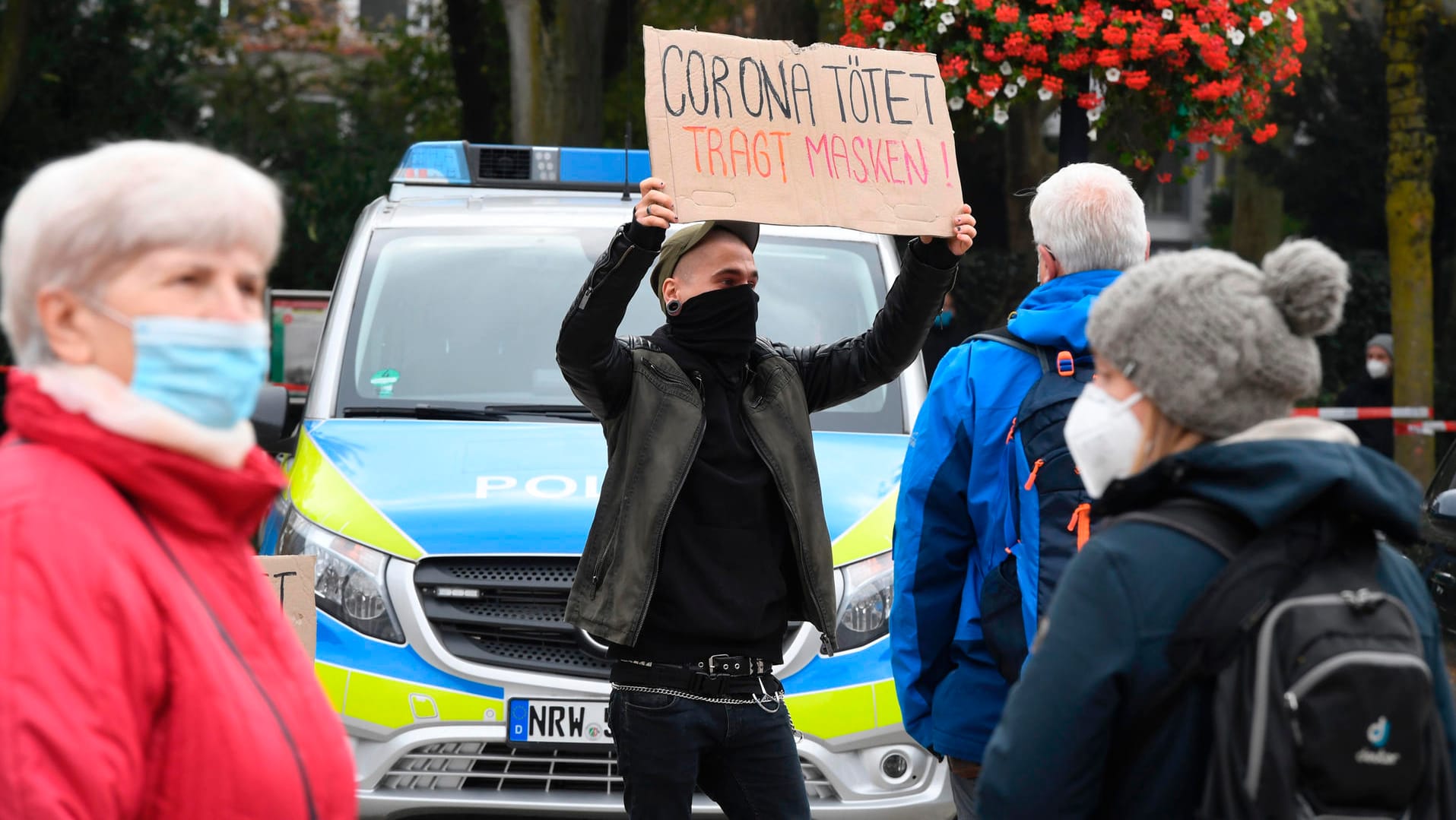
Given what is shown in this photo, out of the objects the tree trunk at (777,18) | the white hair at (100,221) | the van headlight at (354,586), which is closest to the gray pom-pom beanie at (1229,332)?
the white hair at (100,221)

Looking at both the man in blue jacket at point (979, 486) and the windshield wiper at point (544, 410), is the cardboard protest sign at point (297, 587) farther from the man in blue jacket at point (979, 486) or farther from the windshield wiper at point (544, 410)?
the windshield wiper at point (544, 410)

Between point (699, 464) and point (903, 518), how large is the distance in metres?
0.46

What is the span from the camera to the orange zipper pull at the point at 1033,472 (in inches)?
128

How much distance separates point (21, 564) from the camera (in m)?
1.69

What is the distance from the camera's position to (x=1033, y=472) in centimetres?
325

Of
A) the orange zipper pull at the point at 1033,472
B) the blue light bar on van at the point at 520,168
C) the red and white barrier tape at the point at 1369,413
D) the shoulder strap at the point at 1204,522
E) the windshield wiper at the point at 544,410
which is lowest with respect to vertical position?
the red and white barrier tape at the point at 1369,413

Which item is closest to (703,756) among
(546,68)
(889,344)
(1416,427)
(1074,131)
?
(889,344)

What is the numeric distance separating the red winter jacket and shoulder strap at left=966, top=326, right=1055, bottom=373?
1841 millimetres

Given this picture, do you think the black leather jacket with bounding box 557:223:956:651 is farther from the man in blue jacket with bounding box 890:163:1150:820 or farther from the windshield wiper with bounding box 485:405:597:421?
the windshield wiper with bounding box 485:405:597:421

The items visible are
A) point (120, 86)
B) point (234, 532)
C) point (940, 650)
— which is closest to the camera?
point (234, 532)

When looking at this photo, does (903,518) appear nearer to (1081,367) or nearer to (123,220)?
(1081,367)

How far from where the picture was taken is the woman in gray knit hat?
6.66 ft

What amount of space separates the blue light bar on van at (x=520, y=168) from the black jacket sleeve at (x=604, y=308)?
9.70ft

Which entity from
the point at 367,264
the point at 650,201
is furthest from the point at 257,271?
the point at 367,264
